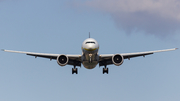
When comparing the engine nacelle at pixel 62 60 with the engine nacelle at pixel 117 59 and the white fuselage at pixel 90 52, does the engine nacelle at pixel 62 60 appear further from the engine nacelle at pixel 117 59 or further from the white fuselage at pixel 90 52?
the engine nacelle at pixel 117 59

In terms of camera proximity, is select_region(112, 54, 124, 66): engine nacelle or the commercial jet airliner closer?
the commercial jet airliner

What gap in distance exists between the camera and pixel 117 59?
1879 inches

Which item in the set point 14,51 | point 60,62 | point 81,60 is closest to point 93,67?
point 81,60

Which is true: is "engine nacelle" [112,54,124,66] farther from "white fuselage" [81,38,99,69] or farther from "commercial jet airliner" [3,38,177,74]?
"white fuselage" [81,38,99,69]

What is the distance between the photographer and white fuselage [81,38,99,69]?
151 ft

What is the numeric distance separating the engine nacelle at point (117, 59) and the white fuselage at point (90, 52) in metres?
2.42

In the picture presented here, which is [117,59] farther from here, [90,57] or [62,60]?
[62,60]

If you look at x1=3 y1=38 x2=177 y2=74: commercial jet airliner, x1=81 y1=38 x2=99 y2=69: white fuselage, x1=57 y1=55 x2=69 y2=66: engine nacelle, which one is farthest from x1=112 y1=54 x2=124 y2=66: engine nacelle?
x1=57 y1=55 x2=69 y2=66: engine nacelle

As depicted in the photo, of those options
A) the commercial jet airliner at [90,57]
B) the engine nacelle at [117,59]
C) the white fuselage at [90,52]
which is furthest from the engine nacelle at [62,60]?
the engine nacelle at [117,59]

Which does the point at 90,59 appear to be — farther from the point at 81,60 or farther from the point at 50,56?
the point at 50,56

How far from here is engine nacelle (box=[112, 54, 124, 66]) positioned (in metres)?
47.4

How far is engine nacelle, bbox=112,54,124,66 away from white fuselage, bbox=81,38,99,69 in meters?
2.42

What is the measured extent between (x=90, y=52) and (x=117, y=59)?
423 centimetres

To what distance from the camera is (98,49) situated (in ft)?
155
